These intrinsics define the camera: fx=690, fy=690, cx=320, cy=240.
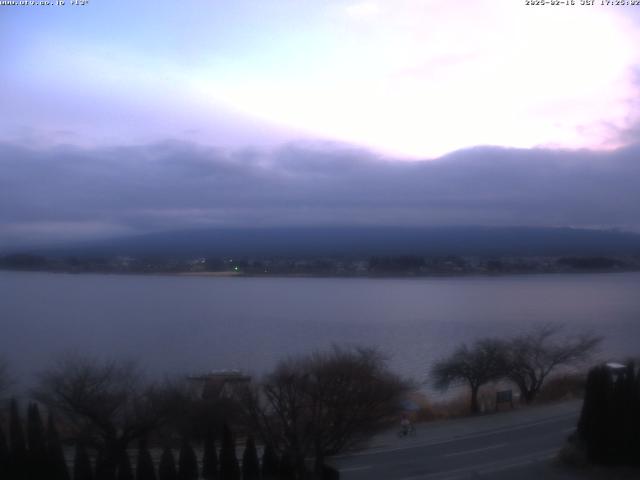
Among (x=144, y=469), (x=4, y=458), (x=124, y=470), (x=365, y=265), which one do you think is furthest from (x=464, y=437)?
(x=365, y=265)

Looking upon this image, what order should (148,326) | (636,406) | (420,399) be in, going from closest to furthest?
(636,406), (420,399), (148,326)

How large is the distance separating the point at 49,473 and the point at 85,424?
4.66ft

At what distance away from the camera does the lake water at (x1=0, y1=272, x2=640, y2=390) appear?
21.3 meters

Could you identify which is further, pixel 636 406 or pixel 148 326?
pixel 148 326

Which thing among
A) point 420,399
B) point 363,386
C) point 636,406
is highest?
point 363,386

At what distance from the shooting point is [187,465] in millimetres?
8609

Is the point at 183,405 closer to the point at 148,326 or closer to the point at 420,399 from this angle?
the point at 420,399

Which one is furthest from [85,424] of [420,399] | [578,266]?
[578,266]

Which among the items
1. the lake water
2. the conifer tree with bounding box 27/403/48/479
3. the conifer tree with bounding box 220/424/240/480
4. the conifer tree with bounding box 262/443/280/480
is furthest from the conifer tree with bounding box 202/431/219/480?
the lake water

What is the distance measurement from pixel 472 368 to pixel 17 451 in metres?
11.9

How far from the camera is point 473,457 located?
11023 mm

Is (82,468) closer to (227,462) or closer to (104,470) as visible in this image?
(104,470)

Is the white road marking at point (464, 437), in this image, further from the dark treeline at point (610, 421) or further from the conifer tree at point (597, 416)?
the conifer tree at point (597, 416)

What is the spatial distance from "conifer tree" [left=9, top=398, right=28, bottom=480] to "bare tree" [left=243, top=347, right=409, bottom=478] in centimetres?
276
